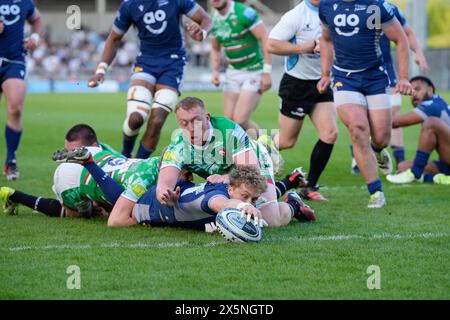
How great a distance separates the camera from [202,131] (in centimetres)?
766

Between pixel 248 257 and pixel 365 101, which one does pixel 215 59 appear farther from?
pixel 248 257

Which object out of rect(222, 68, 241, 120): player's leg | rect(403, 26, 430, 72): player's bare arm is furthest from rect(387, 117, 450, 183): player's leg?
rect(222, 68, 241, 120): player's leg

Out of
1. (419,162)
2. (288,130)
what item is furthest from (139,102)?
(419,162)

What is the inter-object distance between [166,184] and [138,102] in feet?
11.8

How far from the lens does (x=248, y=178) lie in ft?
23.4

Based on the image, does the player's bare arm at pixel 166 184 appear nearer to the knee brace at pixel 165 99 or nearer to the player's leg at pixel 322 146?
the player's leg at pixel 322 146

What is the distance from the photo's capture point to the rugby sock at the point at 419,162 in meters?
11.5

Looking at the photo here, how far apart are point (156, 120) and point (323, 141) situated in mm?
2023

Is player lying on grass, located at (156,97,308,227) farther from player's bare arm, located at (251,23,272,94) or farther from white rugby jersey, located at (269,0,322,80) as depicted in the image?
player's bare arm, located at (251,23,272,94)

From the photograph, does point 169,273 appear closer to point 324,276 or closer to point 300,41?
point 324,276

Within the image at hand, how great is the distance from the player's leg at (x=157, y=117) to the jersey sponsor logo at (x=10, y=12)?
256 centimetres

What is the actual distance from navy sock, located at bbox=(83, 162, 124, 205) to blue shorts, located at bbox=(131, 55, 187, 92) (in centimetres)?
312

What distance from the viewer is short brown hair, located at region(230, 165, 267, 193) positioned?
714 centimetres
